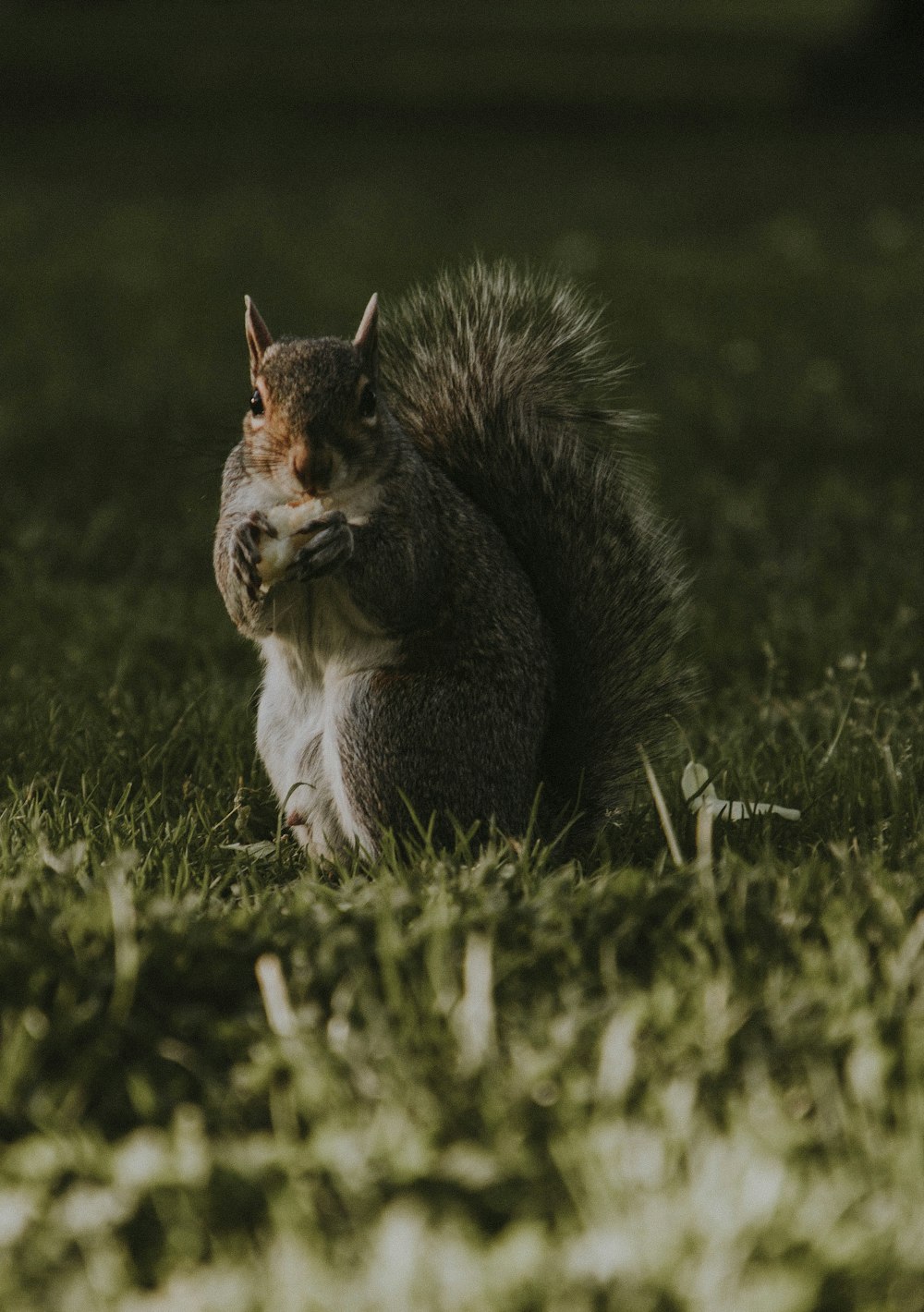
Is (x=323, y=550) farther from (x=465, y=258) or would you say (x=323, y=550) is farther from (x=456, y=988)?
(x=465, y=258)

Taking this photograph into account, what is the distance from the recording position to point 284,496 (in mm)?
2662

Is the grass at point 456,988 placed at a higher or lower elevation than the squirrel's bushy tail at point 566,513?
lower

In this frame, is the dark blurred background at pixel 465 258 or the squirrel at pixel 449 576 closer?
the squirrel at pixel 449 576

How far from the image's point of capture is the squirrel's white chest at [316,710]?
267 cm

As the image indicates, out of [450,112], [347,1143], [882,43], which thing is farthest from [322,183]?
[347,1143]

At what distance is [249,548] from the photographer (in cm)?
254

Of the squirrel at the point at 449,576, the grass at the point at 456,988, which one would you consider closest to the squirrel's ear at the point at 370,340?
the squirrel at the point at 449,576

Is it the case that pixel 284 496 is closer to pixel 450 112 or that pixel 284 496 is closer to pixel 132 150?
pixel 132 150

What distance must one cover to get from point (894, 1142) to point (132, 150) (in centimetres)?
1371

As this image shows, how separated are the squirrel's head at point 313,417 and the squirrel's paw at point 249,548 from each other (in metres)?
0.09

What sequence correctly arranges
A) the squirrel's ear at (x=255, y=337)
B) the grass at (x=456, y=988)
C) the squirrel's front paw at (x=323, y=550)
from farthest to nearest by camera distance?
the squirrel's ear at (x=255, y=337), the squirrel's front paw at (x=323, y=550), the grass at (x=456, y=988)

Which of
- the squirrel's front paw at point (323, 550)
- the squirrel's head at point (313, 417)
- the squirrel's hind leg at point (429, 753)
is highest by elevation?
the squirrel's head at point (313, 417)

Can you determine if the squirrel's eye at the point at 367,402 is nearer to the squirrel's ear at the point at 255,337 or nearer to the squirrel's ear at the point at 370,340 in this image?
the squirrel's ear at the point at 370,340

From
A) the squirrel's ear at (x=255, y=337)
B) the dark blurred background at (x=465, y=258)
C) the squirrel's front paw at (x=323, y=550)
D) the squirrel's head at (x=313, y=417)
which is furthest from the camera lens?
the dark blurred background at (x=465, y=258)
